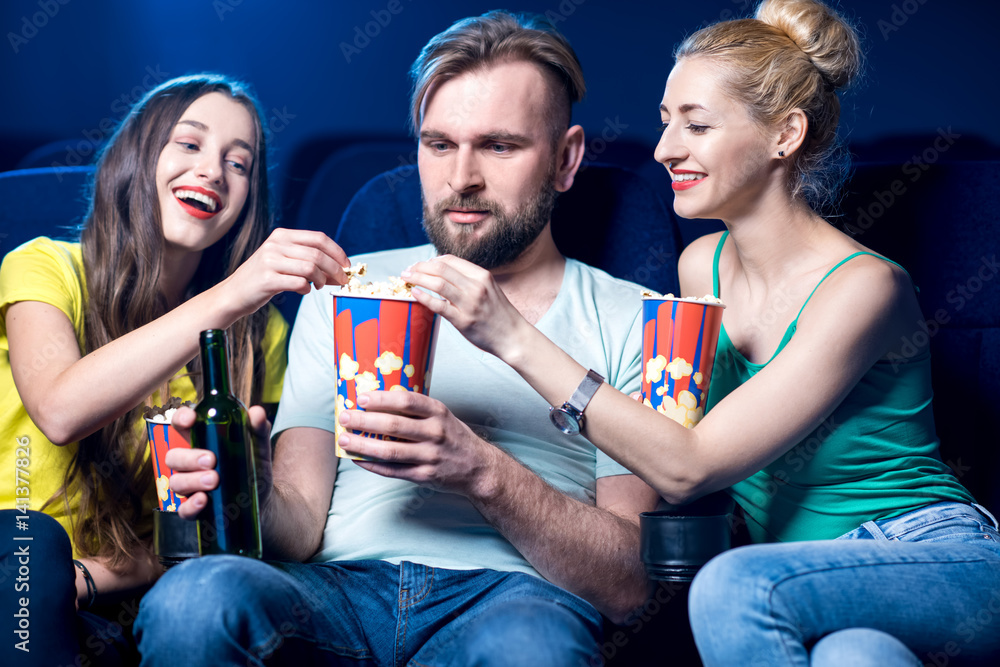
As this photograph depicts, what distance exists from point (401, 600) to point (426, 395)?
15.9 inches

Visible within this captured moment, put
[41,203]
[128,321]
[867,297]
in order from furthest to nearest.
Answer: [41,203] → [128,321] → [867,297]

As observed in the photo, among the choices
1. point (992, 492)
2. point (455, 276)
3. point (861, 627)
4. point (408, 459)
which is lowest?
point (992, 492)

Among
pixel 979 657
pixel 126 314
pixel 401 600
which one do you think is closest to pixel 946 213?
pixel 979 657

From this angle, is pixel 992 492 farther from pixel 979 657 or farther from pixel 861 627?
pixel 861 627

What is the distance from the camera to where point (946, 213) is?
197 centimetres

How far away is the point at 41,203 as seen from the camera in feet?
6.97

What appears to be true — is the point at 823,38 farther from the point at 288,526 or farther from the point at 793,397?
the point at 288,526
